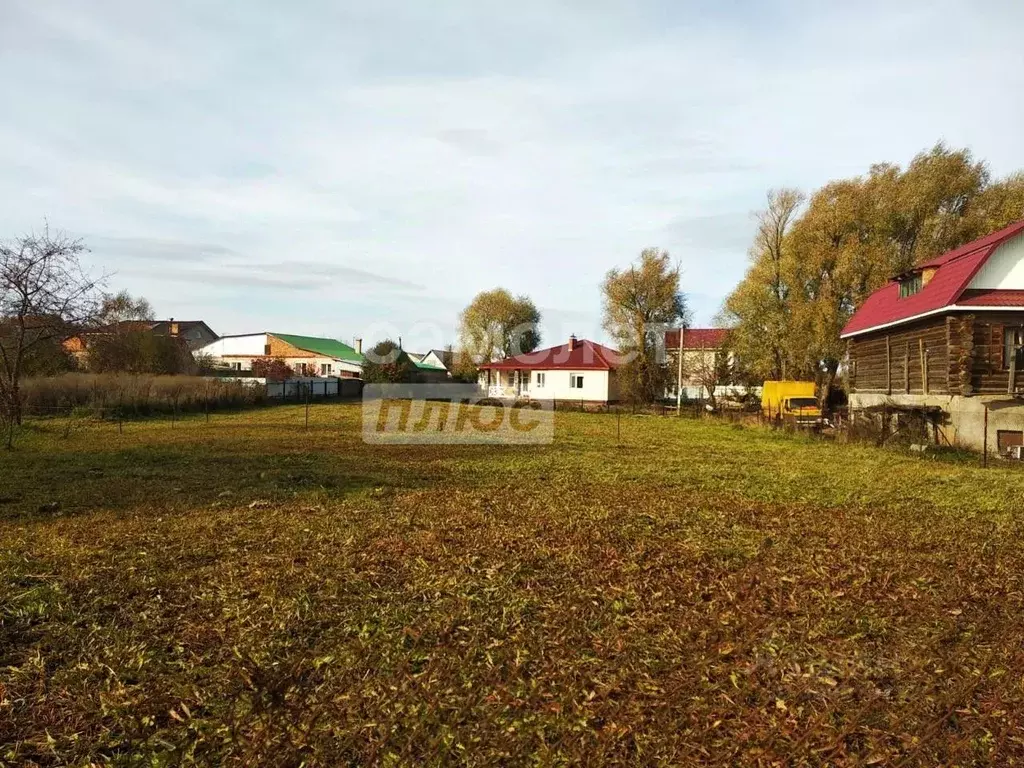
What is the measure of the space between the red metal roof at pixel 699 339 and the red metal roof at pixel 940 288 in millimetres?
12308

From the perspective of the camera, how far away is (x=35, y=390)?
22.1 meters

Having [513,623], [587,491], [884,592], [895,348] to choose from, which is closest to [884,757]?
[513,623]

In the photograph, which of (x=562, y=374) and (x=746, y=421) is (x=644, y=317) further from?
(x=746, y=421)

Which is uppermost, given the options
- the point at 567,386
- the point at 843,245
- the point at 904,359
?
the point at 843,245

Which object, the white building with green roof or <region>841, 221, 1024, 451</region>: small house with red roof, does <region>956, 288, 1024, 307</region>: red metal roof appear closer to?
<region>841, 221, 1024, 451</region>: small house with red roof

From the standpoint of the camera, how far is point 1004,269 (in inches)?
A: 613

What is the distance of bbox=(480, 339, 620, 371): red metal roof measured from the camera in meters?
37.5

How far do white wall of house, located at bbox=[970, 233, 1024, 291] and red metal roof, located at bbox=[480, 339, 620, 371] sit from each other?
21.2 metres

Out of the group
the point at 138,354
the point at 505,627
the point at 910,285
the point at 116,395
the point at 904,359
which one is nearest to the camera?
the point at 505,627

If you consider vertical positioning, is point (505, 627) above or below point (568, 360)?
below

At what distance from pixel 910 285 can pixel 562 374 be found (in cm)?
2100

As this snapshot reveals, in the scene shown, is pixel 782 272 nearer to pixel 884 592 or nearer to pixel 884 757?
pixel 884 592

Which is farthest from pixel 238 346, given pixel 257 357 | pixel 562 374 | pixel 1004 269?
pixel 1004 269

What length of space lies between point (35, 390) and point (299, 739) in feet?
81.6
